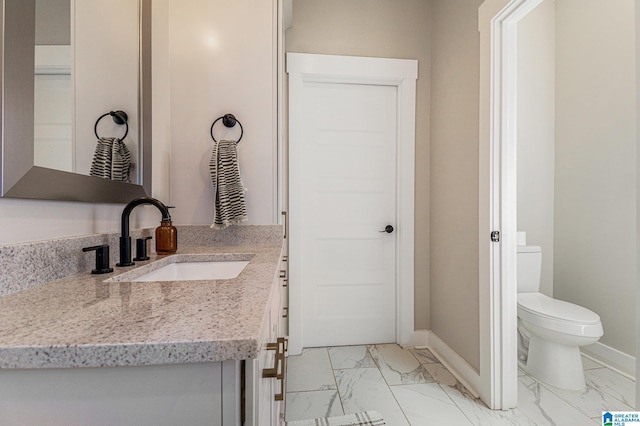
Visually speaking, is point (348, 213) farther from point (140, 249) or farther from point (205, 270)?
point (140, 249)

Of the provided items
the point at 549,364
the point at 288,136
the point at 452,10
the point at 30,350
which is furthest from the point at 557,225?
the point at 30,350

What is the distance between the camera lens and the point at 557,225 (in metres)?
2.30

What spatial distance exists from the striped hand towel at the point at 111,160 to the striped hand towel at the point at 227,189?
371 mm

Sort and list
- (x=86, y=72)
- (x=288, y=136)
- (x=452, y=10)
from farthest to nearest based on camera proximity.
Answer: (x=288, y=136)
(x=452, y=10)
(x=86, y=72)

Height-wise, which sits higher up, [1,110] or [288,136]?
[288,136]

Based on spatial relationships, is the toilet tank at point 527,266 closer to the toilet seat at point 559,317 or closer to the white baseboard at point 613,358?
the toilet seat at point 559,317

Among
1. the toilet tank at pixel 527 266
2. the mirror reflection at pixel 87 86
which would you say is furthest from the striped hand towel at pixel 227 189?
the toilet tank at pixel 527 266

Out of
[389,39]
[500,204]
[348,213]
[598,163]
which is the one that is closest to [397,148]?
[348,213]

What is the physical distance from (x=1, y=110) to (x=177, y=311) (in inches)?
23.1

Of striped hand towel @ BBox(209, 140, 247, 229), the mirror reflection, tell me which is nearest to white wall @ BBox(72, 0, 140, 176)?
the mirror reflection

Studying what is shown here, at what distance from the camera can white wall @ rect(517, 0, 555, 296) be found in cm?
230

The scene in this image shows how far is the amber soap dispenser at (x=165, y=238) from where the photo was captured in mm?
1167

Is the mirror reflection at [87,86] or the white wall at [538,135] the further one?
the white wall at [538,135]

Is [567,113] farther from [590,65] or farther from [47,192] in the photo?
[47,192]
